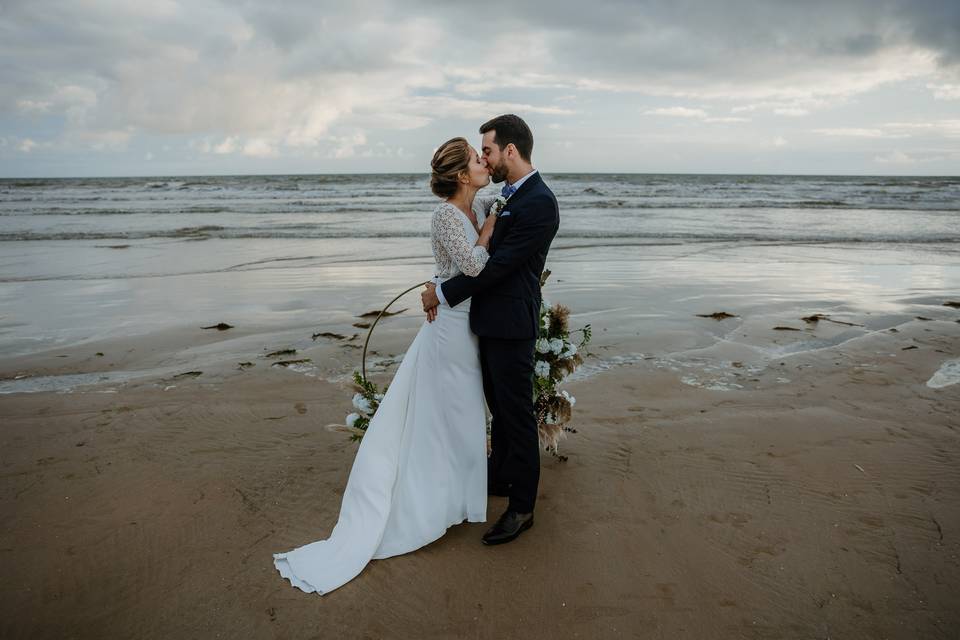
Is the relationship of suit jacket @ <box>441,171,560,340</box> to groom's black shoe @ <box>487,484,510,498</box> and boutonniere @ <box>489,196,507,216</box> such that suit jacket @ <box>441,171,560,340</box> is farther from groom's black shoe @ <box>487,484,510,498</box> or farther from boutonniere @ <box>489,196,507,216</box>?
groom's black shoe @ <box>487,484,510,498</box>

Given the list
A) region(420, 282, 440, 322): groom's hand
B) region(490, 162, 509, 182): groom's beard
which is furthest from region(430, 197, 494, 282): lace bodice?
region(490, 162, 509, 182): groom's beard

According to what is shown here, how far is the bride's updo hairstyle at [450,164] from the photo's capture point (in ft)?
11.1

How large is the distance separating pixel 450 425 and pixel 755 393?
3.35m

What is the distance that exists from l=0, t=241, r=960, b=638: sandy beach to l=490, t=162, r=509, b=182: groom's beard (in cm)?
203

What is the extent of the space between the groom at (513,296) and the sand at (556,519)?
1.24ft

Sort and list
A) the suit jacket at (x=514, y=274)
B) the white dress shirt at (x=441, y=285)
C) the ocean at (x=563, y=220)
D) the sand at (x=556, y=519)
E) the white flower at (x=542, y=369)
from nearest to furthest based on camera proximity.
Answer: the sand at (x=556, y=519) → the suit jacket at (x=514, y=274) → the white dress shirt at (x=441, y=285) → the white flower at (x=542, y=369) → the ocean at (x=563, y=220)

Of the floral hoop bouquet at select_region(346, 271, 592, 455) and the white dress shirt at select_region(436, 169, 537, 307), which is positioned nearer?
the white dress shirt at select_region(436, 169, 537, 307)

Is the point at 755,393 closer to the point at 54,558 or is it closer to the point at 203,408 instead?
the point at 203,408

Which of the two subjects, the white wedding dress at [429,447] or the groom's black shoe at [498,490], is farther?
the groom's black shoe at [498,490]

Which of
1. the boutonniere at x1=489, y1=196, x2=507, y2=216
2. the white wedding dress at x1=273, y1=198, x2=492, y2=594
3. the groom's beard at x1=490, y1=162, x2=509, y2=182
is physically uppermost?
the groom's beard at x1=490, y1=162, x2=509, y2=182

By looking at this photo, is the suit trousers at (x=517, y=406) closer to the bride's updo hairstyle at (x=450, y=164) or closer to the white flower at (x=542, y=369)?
the white flower at (x=542, y=369)

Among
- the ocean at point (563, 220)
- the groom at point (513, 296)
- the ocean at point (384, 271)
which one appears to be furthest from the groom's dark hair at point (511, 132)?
the ocean at point (563, 220)

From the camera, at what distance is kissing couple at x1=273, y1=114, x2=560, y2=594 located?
10.7 ft

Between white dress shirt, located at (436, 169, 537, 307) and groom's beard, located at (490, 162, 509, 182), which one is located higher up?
groom's beard, located at (490, 162, 509, 182)
